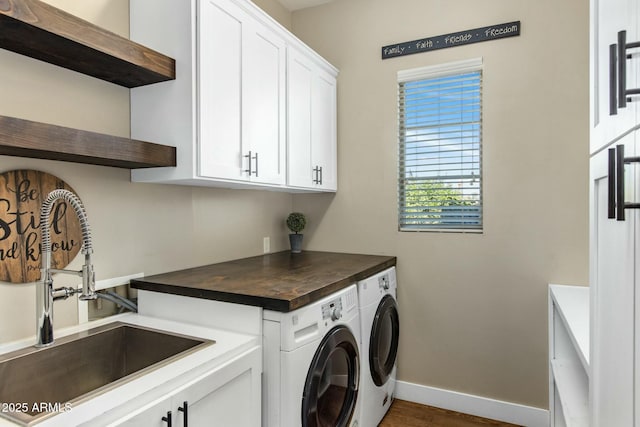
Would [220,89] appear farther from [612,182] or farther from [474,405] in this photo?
[474,405]

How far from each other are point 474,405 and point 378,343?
0.85m

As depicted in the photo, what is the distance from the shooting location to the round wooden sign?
4.50 feet

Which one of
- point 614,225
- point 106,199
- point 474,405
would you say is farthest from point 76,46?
point 474,405

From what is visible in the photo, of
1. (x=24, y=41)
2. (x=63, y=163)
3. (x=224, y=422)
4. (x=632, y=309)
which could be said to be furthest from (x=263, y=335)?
(x=24, y=41)

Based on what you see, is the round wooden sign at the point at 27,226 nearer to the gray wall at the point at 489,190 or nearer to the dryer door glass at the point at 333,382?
the dryer door glass at the point at 333,382

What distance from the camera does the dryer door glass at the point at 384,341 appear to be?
2.20m

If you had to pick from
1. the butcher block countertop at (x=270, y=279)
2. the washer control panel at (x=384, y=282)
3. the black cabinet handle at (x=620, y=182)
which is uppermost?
the black cabinet handle at (x=620, y=182)

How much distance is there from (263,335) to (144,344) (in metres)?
0.50

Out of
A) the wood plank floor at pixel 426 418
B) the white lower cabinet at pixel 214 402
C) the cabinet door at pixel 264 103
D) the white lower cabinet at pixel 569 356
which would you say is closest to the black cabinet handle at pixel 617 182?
the white lower cabinet at pixel 569 356

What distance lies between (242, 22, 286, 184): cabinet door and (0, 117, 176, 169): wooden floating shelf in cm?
46

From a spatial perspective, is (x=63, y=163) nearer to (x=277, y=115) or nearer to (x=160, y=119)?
(x=160, y=119)

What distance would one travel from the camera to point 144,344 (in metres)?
1.55

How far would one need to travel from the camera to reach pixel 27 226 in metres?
1.44

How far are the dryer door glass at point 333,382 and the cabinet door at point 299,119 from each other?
1030 mm
